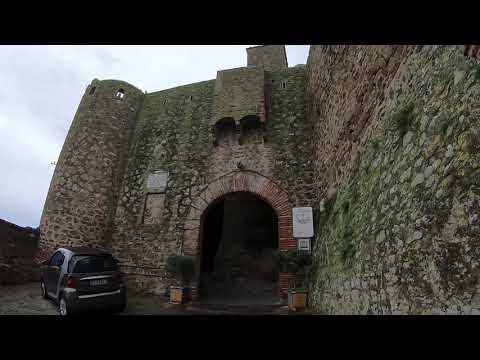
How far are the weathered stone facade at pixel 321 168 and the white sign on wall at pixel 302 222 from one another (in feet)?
0.55

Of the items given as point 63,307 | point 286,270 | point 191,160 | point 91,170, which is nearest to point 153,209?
point 191,160

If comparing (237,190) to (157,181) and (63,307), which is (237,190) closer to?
(157,181)

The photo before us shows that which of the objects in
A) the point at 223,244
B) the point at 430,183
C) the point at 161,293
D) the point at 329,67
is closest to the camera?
the point at 430,183

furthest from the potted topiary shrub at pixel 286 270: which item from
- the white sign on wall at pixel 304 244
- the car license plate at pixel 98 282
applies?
the car license plate at pixel 98 282

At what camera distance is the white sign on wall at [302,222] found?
674cm

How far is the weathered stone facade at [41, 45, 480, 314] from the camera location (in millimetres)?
2293

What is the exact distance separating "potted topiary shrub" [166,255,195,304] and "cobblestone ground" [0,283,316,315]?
243 mm

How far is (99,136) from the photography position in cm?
942

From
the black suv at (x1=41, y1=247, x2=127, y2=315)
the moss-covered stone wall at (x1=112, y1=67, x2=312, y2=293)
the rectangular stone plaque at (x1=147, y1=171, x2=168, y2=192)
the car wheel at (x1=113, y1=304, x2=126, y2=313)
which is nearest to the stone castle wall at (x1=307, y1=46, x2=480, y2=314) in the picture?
the moss-covered stone wall at (x1=112, y1=67, x2=312, y2=293)

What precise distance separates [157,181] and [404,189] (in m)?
7.41

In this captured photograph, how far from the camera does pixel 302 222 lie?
691cm
